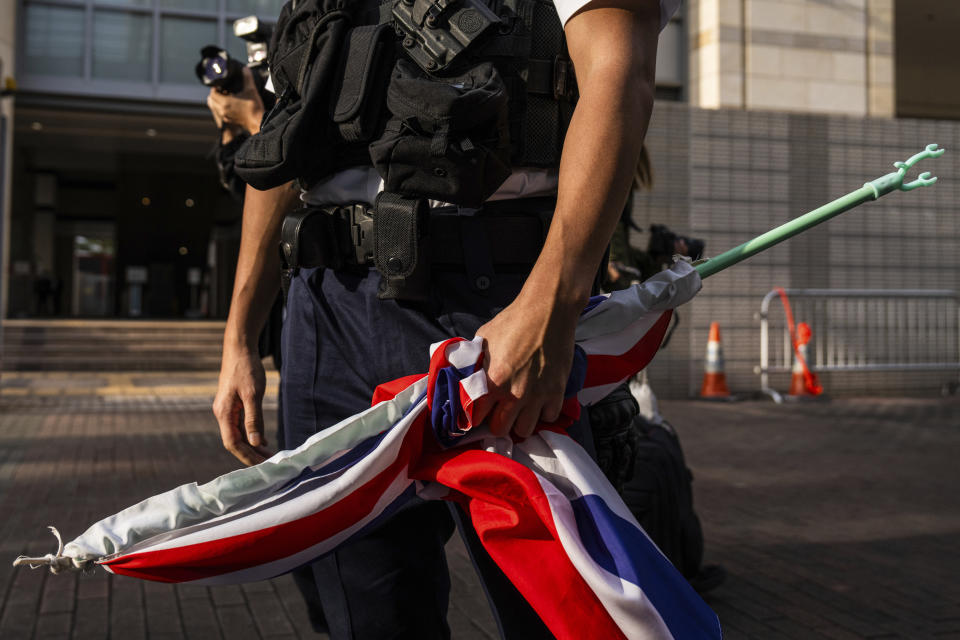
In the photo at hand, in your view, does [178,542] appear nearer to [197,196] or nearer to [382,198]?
[382,198]

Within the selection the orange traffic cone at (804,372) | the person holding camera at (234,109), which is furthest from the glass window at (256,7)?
the person holding camera at (234,109)

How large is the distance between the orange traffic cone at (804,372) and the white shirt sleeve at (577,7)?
9827 mm

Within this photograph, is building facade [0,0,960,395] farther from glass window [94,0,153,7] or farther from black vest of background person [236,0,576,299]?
black vest of background person [236,0,576,299]

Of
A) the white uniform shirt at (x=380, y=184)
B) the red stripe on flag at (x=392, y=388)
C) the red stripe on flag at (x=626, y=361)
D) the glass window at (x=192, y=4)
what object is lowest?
the red stripe on flag at (x=392, y=388)

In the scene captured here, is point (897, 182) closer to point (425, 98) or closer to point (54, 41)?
point (425, 98)

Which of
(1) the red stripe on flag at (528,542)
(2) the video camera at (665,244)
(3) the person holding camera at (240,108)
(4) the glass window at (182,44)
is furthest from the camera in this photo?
(4) the glass window at (182,44)

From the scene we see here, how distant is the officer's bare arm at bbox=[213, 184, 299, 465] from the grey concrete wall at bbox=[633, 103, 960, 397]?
9080mm

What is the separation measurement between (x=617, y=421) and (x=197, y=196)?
28.4m

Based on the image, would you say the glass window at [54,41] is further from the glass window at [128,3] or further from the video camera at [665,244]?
the video camera at [665,244]

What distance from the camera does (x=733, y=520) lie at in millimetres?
4820

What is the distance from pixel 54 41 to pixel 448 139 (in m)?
15.3

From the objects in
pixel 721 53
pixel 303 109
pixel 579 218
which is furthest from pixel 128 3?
pixel 579 218

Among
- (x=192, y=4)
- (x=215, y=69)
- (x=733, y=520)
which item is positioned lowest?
(x=733, y=520)

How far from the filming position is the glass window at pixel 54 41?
47.6ft
